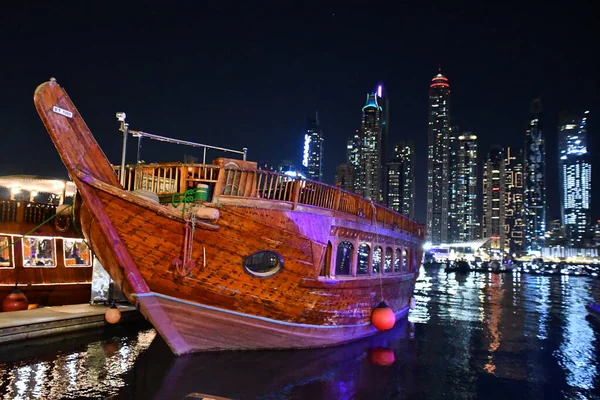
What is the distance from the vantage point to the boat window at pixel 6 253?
1191 centimetres

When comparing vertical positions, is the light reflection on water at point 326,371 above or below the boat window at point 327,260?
below

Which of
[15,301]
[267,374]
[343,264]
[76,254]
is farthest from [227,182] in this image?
[343,264]

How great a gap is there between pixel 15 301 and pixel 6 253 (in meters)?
1.45

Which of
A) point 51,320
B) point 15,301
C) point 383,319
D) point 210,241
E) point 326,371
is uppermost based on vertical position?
point 210,241

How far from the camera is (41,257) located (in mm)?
12773

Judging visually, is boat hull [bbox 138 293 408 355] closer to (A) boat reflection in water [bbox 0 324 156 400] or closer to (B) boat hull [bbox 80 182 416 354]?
(B) boat hull [bbox 80 182 416 354]

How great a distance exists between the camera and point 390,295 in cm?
1301

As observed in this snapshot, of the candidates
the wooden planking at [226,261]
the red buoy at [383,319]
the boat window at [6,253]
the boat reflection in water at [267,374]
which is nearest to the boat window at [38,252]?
the boat window at [6,253]

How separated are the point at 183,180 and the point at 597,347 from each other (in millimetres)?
13922

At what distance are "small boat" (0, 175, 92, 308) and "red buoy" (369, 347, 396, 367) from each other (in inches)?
369

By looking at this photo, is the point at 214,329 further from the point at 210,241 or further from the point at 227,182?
the point at 227,182

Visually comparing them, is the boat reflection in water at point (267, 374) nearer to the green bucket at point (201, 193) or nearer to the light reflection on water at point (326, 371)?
the light reflection on water at point (326, 371)

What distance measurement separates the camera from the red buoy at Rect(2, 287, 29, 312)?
37.7 ft

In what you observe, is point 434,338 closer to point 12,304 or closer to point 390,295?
point 390,295
